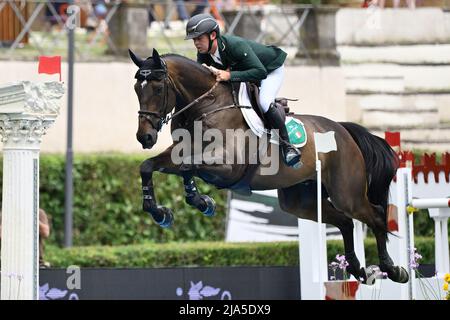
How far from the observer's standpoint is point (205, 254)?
667 inches

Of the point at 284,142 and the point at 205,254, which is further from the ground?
the point at 284,142

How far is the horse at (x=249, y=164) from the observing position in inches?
389

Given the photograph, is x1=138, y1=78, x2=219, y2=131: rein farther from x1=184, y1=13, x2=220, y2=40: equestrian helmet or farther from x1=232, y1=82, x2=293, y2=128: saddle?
x1=184, y1=13, x2=220, y2=40: equestrian helmet

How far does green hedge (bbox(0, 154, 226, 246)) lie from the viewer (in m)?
18.1

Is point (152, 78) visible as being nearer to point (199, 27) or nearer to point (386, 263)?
point (199, 27)

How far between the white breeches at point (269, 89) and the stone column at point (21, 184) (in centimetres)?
187

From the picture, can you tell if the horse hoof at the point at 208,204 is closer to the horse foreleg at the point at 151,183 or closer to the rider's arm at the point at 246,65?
the horse foreleg at the point at 151,183

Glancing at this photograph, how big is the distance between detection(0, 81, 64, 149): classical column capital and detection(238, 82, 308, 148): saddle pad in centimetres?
172

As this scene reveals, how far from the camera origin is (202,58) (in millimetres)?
10367

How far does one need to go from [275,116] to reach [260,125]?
0.45 ft

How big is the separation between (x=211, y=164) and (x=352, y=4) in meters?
11.7

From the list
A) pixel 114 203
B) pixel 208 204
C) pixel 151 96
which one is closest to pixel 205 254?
pixel 114 203

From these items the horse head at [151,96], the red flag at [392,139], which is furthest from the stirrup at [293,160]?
the red flag at [392,139]

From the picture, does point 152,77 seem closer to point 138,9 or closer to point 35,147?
point 35,147
